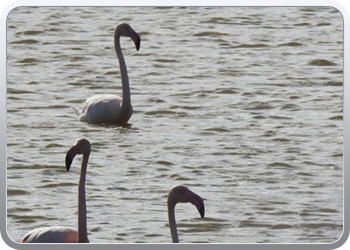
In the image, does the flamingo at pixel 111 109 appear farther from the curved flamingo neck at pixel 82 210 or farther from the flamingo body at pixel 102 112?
the curved flamingo neck at pixel 82 210

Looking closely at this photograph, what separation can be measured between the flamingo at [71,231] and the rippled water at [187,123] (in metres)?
0.11

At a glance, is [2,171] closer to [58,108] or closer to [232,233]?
[232,233]

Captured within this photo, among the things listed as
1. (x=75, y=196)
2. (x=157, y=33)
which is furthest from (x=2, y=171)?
(x=157, y=33)

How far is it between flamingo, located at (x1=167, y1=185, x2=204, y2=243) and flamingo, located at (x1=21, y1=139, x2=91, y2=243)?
442mm

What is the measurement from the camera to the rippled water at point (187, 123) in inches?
259

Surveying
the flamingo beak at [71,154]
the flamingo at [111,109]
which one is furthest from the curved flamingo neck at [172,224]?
the flamingo at [111,109]

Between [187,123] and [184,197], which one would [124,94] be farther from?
[184,197]

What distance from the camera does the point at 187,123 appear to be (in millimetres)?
9812

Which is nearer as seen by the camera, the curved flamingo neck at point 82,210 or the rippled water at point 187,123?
the curved flamingo neck at point 82,210

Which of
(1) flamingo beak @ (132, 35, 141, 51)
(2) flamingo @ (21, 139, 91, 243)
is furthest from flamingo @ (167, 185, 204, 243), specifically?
(1) flamingo beak @ (132, 35, 141, 51)

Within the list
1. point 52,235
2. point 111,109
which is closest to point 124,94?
point 111,109

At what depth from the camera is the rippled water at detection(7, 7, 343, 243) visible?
6.58 metres
